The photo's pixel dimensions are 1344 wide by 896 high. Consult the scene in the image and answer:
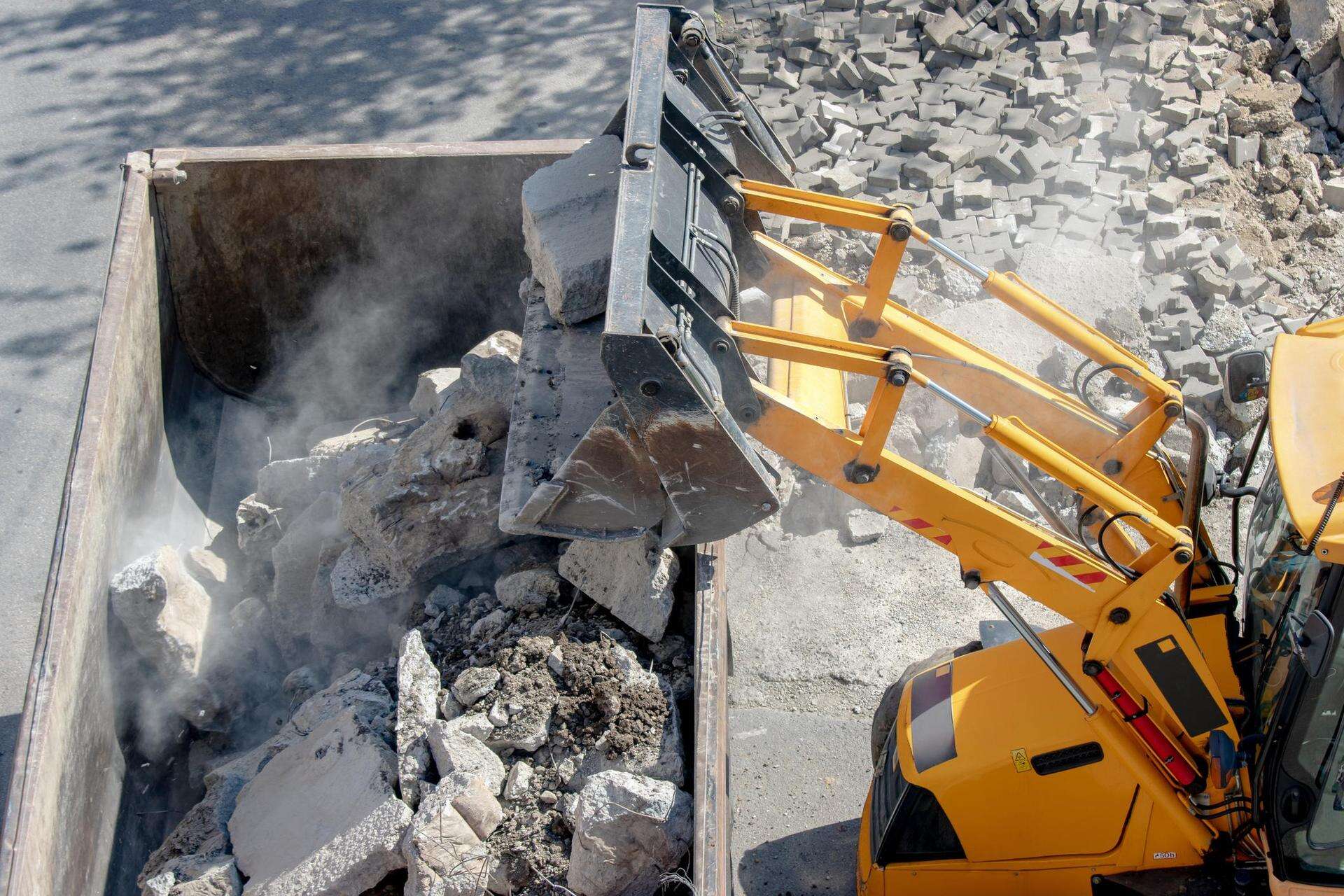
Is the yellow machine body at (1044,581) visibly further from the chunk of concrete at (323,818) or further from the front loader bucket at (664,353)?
the chunk of concrete at (323,818)

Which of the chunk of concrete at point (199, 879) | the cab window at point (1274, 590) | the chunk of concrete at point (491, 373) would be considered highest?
the cab window at point (1274, 590)

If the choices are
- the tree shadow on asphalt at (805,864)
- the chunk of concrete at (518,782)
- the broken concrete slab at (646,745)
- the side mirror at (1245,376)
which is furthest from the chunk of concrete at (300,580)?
the side mirror at (1245,376)

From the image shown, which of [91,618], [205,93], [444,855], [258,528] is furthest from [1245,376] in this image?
[205,93]

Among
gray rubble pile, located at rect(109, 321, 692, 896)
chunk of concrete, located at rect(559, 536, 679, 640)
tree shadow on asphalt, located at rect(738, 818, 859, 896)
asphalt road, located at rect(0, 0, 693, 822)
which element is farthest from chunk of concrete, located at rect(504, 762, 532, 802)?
asphalt road, located at rect(0, 0, 693, 822)

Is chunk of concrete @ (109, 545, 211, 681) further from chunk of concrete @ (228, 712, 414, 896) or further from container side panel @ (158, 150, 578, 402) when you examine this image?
container side panel @ (158, 150, 578, 402)

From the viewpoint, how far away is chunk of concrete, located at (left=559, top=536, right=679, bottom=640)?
12.2 feet

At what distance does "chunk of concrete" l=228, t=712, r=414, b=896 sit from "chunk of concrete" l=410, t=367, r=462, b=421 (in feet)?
5.13

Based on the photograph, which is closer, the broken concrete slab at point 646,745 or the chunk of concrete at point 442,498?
the broken concrete slab at point 646,745

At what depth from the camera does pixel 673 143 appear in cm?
336

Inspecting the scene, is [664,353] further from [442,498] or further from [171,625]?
[171,625]

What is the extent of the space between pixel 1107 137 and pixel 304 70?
5780 millimetres

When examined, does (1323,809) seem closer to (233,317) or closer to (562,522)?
(562,522)

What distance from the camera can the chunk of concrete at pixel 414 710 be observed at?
3410 millimetres

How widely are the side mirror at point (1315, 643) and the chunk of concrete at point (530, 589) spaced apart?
90.5 inches
